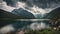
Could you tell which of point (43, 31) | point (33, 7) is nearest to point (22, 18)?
point (33, 7)

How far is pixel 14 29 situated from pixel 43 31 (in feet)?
1.28

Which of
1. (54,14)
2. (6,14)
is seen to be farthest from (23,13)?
(54,14)

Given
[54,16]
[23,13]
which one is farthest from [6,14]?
[54,16]

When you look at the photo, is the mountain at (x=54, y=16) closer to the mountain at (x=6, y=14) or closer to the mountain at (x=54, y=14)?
the mountain at (x=54, y=14)

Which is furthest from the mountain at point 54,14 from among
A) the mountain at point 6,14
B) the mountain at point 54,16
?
the mountain at point 6,14

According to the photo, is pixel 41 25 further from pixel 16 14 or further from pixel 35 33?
pixel 16 14

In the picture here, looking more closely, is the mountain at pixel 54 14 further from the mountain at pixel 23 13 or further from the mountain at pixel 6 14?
the mountain at pixel 6 14

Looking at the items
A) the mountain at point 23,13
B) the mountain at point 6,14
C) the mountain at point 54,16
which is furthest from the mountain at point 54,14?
the mountain at point 6,14

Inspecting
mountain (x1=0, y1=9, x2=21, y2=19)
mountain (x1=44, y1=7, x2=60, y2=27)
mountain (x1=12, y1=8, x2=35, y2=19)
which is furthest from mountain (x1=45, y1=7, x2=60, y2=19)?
mountain (x1=0, y1=9, x2=21, y2=19)

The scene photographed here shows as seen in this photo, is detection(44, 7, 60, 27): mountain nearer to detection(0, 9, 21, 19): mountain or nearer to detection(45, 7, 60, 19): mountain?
detection(45, 7, 60, 19): mountain

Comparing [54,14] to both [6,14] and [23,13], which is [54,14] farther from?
[6,14]

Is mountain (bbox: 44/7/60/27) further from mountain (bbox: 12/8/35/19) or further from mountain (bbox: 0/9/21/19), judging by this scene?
mountain (bbox: 0/9/21/19)

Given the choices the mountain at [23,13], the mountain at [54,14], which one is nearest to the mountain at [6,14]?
the mountain at [23,13]

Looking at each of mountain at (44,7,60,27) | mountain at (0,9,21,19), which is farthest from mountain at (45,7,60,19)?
mountain at (0,9,21,19)
